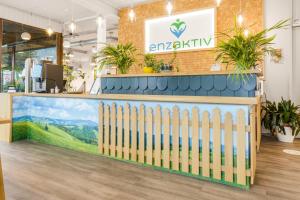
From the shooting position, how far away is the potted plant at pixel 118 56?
354 centimetres

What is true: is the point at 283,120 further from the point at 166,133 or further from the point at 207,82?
the point at 166,133

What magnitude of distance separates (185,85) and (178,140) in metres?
0.84

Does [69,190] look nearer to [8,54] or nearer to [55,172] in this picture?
[55,172]

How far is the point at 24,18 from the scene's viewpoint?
7.65 m

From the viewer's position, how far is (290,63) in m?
5.13

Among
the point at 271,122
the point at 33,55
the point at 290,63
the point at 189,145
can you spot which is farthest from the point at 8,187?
the point at 33,55

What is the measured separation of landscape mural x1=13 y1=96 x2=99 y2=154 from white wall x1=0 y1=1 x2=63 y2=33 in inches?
175

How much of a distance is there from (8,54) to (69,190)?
7515mm

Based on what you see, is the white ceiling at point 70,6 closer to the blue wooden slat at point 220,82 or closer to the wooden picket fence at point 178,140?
the wooden picket fence at point 178,140

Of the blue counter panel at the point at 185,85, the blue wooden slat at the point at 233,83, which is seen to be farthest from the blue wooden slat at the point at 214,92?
the blue wooden slat at the point at 233,83

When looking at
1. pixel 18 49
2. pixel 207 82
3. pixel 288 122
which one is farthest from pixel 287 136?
pixel 18 49

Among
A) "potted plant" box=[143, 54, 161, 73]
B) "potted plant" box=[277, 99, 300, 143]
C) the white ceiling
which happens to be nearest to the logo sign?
the white ceiling

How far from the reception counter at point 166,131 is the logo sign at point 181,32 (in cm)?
310

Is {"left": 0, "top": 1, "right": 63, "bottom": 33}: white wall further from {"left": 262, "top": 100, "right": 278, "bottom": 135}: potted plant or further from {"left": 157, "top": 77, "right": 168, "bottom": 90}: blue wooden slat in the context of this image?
{"left": 262, "top": 100, "right": 278, "bottom": 135}: potted plant
